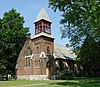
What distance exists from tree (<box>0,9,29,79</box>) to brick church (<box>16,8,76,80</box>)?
228 inches

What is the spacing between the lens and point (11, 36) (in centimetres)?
5803

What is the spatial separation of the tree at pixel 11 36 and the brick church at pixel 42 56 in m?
5.79

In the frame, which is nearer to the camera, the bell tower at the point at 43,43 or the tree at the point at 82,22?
the tree at the point at 82,22

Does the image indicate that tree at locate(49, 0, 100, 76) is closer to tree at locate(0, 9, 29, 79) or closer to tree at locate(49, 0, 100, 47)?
tree at locate(49, 0, 100, 47)

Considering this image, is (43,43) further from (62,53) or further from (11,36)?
(11,36)

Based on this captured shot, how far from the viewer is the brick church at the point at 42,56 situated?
4756 centimetres

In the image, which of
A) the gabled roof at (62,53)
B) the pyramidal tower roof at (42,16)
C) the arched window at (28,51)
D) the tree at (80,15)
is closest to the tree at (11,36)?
the arched window at (28,51)

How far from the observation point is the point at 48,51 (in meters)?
49.0

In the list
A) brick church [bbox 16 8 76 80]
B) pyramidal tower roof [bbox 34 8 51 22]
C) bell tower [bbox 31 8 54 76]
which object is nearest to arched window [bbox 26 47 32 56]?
brick church [bbox 16 8 76 80]

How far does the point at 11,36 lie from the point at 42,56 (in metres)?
14.3

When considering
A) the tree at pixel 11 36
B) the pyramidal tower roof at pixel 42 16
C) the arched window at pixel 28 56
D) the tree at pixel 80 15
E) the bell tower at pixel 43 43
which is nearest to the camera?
the tree at pixel 80 15

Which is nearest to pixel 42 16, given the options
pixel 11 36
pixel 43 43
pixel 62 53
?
pixel 43 43

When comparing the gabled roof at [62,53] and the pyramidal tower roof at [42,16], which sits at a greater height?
the pyramidal tower roof at [42,16]

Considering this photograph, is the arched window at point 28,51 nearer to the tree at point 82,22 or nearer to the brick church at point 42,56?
the brick church at point 42,56
